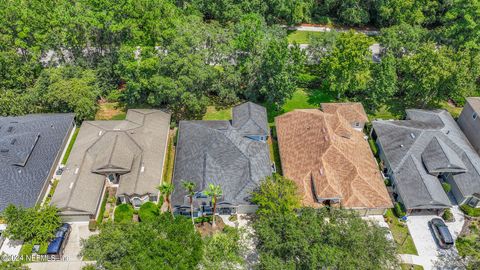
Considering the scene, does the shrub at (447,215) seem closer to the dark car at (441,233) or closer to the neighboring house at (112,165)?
the dark car at (441,233)

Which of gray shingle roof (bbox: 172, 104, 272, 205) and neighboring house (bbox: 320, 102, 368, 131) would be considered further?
neighboring house (bbox: 320, 102, 368, 131)

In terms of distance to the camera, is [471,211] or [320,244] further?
[471,211]

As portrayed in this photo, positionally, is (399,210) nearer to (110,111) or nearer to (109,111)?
(110,111)

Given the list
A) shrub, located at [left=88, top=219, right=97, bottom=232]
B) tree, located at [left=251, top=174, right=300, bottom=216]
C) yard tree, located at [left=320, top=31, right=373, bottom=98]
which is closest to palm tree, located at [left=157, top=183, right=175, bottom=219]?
shrub, located at [left=88, top=219, right=97, bottom=232]

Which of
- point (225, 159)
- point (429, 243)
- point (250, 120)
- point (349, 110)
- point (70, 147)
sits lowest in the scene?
point (429, 243)

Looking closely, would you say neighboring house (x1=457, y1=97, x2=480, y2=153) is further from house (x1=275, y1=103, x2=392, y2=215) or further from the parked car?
the parked car

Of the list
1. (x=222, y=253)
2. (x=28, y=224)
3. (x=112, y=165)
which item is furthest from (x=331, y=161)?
(x=28, y=224)

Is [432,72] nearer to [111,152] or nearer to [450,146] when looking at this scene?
[450,146]
